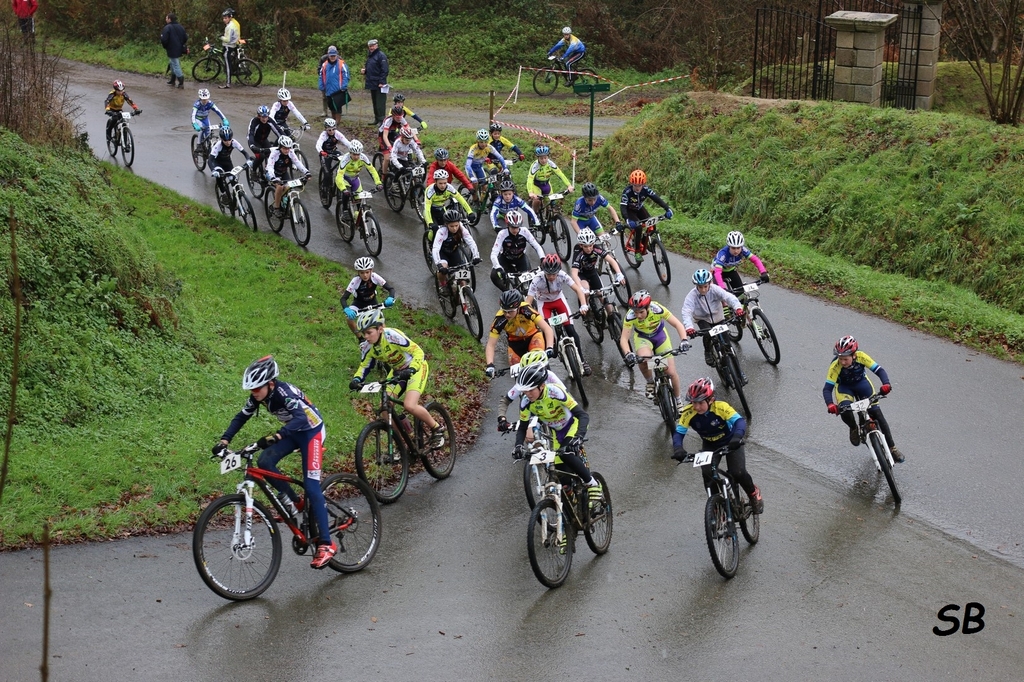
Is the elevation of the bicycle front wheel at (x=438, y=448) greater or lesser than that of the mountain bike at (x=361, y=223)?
lesser

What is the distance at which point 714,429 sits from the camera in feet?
35.5

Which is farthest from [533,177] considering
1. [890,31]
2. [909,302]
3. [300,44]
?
[300,44]

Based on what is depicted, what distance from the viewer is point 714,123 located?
25516 millimetres

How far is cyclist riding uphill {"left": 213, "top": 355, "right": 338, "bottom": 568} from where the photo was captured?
980 cm

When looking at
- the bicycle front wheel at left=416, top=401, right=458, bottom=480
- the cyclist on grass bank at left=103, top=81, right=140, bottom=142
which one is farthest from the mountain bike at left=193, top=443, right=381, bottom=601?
the cyclist on grass bank at left=103, top=81, right=140, bottom=142

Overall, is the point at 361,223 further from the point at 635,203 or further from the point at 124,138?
the point at 124,138

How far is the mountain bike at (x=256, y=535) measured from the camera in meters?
9.48

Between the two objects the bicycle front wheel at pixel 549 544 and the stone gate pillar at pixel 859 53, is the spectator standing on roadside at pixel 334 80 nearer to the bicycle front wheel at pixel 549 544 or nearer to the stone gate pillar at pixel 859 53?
the stone gate pillar at pixel 859 53

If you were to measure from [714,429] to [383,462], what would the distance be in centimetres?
378

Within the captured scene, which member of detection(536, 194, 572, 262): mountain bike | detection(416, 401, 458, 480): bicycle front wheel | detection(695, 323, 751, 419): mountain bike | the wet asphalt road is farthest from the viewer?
detection(536, 194, 572, 262): mountain bike

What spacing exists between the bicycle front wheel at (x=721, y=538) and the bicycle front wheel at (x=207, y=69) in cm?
2957

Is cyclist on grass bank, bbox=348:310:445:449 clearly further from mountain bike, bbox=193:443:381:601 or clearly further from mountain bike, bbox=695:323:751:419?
mountain bike, bbox=695:323:751:419

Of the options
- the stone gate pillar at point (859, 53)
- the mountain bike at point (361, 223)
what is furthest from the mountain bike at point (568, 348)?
the stone gate pillar at point (859, 53)

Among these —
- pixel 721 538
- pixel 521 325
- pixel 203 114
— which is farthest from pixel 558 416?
pixel 203 114
